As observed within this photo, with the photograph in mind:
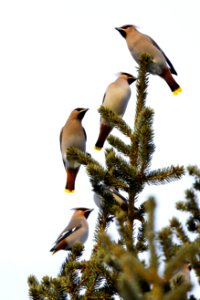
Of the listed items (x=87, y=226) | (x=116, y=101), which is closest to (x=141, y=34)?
(x=116, y=101)

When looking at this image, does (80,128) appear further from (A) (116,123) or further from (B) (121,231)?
(B) (121,231)

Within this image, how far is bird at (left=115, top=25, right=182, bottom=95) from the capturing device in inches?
243

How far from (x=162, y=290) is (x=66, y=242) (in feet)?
13.7

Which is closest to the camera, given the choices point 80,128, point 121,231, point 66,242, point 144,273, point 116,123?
point 144,273

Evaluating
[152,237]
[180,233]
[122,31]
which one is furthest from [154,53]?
[152,237]

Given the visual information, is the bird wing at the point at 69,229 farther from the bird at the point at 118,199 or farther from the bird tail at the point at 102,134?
the bird at the point at 118,199

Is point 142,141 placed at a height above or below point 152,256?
above

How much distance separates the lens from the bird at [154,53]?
243 inches

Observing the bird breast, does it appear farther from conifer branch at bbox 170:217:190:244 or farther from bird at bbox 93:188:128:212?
Answer: conifer branch at bbox 170:217:190:244

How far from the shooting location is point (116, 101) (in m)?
6.27

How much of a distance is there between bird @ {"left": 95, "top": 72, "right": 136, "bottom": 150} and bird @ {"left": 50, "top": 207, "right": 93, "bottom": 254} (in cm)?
78

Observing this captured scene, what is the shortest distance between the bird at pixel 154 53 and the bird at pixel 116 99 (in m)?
0.28

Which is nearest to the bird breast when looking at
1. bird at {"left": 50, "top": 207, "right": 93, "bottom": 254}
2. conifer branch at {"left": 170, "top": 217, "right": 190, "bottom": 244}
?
bird at {"left": 50, "top": 207, "right": 93, "bottom": 254}

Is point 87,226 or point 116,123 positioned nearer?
point 116,123
